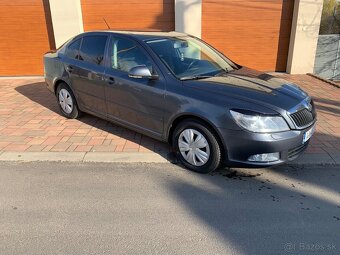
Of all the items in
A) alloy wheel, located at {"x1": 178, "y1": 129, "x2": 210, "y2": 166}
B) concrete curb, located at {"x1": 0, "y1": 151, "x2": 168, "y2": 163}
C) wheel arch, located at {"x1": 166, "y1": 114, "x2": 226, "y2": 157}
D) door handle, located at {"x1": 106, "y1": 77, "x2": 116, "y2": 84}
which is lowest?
concrete curb, located at {"x1": 0, "y1": 151, "x2": 168, "y2": 163}

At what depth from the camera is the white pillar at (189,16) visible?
8.54m

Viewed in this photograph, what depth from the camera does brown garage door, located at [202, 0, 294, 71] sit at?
8758 mm

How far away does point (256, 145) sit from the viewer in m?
3.15

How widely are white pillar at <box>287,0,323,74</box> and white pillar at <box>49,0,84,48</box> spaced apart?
253 inches

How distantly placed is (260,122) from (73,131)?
10.4 feet

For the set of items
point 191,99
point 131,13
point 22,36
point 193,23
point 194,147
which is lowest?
point 194,147

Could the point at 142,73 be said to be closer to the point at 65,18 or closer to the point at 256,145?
the point at 256,145

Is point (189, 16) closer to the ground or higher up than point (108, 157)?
higher up

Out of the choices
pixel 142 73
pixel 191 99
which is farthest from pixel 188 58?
pixel 191 99

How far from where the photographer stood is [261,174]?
3.62 m

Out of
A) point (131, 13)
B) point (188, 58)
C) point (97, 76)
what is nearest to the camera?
point (188, 58)

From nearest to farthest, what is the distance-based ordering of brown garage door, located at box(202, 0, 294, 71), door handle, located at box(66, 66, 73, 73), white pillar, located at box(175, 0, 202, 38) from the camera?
door handle, located at box(66, 66, 73, 73) → white pillar, located at box(175, 0, 202, 38) → brown garage door, located at box(202, 0, 294, 71)

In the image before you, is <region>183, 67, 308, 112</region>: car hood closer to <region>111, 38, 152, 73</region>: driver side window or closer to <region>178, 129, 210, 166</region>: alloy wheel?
<region>178, 129, 210, 166</region>: alloy wheel

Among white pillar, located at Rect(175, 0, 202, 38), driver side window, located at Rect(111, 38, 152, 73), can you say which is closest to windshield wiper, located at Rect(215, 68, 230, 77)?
driver side window, located at Rect(111, 38, 152, 73)
